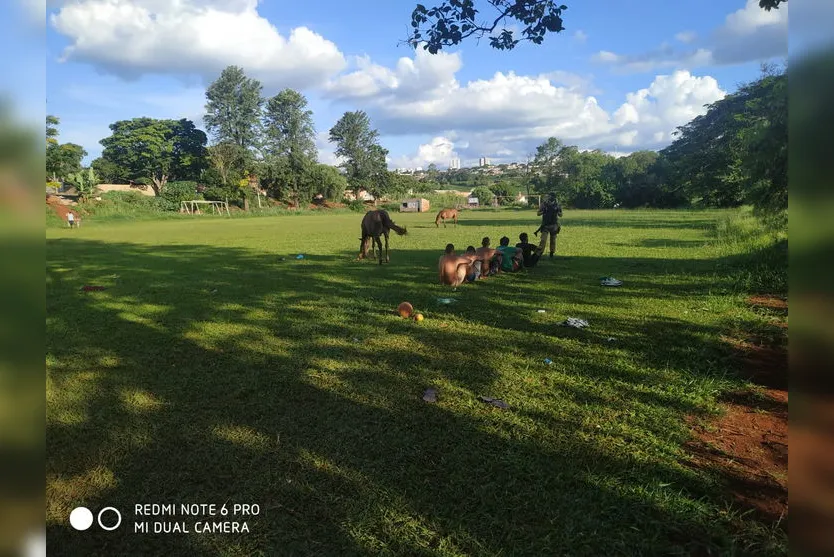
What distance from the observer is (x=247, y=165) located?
5516cm

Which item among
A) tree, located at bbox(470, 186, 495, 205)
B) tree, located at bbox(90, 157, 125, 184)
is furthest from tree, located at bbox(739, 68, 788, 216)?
tree, located at bbox(470, 186, 495, 205)

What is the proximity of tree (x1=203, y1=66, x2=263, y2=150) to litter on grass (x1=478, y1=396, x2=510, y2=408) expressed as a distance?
40.1 m

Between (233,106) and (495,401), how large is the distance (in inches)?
1701

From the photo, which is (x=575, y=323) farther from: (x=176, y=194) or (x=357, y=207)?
(x=357, y=207)

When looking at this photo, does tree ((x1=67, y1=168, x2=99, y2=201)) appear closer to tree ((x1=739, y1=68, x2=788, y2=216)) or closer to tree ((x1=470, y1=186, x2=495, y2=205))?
tree ((x1=739, y1=68, x2=788, y2=216))

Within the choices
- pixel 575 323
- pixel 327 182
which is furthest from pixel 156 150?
pixel 575 323

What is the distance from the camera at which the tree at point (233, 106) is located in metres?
37.7

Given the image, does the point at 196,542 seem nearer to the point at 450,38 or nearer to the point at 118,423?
the point at 118,423

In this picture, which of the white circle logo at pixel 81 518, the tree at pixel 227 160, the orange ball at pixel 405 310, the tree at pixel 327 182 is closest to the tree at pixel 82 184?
the tree at pixel 227 160

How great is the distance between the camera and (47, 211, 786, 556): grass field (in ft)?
9.05

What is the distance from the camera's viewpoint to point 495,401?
14.3 ft

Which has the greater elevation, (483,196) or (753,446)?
(483,196)
